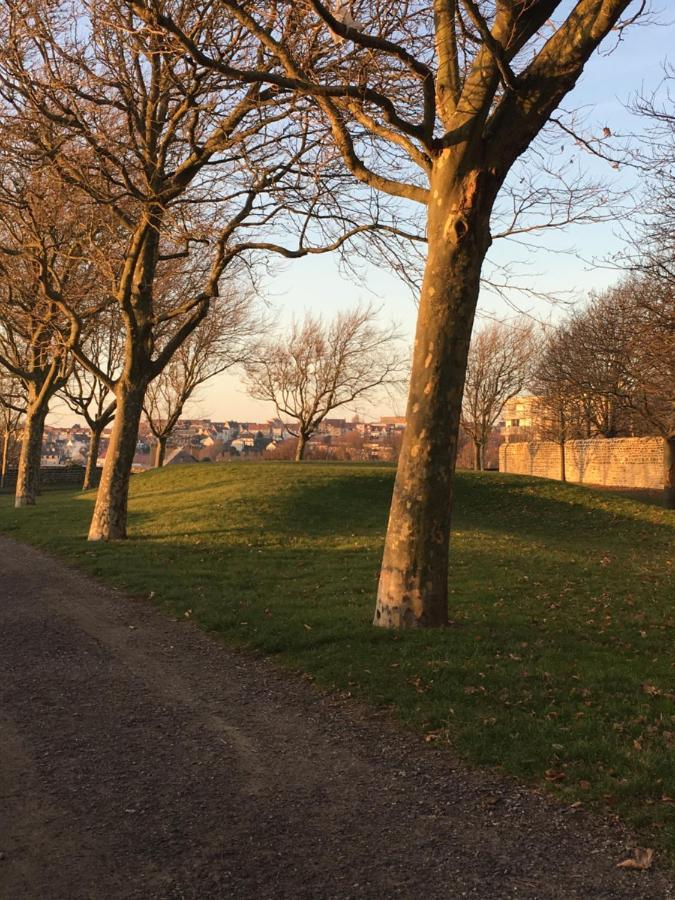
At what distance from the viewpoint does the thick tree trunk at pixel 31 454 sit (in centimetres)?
2653

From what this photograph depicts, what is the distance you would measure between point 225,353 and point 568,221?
103 ft

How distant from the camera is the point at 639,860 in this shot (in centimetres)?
347

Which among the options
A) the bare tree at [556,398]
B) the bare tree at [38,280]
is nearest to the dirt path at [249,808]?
the bare tree at [38,280]

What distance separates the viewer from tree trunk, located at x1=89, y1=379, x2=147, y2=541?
1495 centimetres

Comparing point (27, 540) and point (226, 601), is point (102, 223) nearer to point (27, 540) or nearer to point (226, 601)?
point (27, 540)

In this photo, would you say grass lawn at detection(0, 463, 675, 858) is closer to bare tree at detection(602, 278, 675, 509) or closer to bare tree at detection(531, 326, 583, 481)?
bare tree at detection(602, 278, 675, 509)

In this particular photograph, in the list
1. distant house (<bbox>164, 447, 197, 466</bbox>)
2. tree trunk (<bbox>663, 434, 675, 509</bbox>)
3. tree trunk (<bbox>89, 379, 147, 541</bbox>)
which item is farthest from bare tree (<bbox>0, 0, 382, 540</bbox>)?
distant house (<bbox>164, 447, 197, 466</bbox>)

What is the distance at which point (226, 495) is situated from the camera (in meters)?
21.0

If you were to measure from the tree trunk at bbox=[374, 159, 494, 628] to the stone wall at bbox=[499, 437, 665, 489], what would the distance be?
2642 cm

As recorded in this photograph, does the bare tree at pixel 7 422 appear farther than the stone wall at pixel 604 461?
Yes

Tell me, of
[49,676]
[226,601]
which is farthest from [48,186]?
[49,676]

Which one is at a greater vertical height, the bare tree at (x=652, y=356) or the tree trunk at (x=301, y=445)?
the bare tree at (x=652, y=356)

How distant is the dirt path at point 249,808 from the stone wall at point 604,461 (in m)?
29.1

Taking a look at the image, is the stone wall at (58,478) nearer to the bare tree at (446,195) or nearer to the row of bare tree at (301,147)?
the row of bare tree at (301,147)
